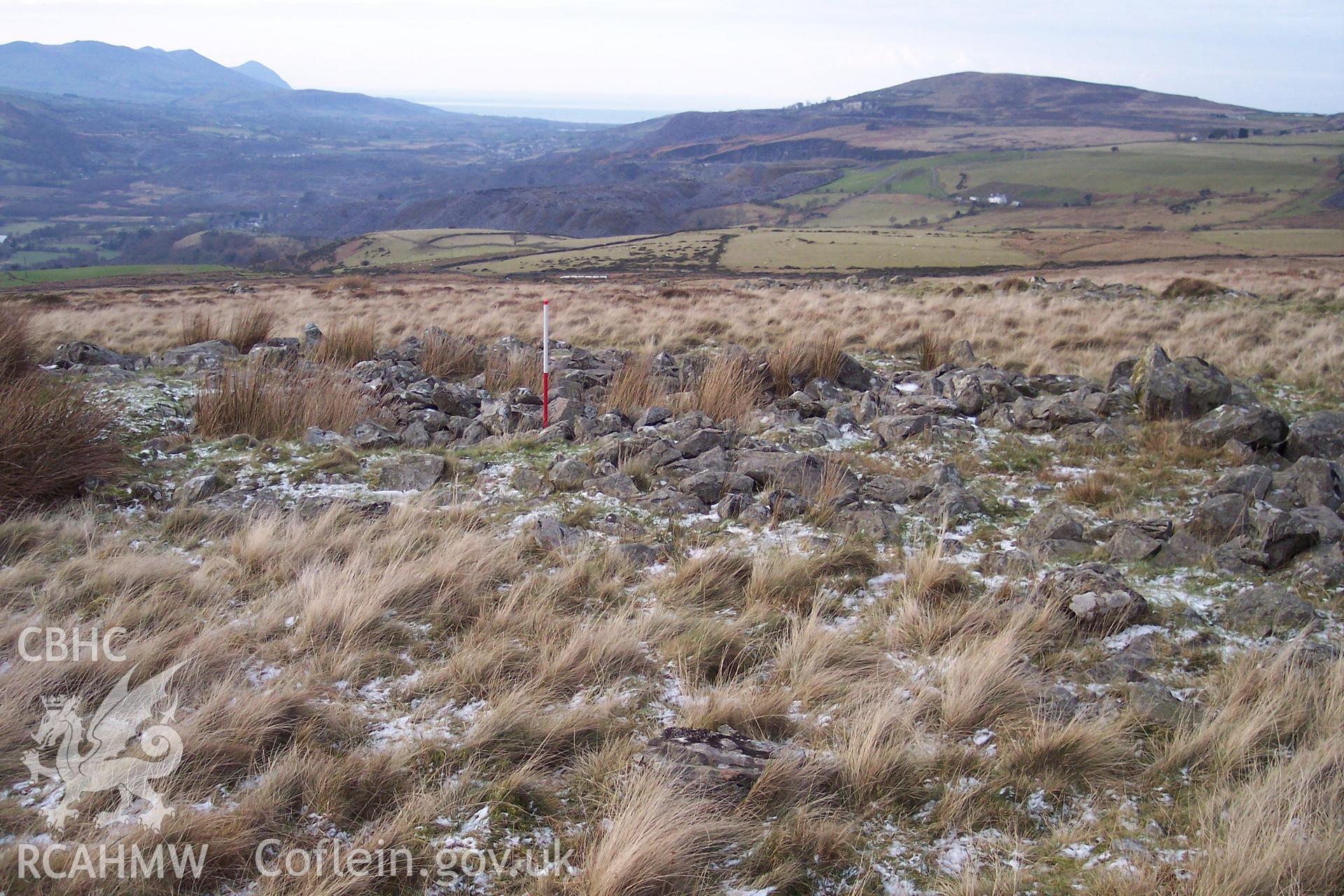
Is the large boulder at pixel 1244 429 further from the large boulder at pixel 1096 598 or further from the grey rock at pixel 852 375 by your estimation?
the grey rock at pixel 852 375

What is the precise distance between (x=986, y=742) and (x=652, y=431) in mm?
4326

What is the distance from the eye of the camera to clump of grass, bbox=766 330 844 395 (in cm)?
926

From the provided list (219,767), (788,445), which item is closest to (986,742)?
(219,767)

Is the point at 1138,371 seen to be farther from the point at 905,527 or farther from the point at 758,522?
A: the point at 758,522

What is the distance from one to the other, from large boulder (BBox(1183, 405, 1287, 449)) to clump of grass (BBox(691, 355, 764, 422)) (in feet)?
13.5

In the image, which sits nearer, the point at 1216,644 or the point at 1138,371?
the point at 1216,644

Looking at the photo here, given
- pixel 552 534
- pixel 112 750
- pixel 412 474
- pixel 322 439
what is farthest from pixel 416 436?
pixel 112 750

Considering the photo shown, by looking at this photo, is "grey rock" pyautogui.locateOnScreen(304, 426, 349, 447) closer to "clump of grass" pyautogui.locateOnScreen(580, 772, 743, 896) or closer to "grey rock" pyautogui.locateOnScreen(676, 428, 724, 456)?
"grey rock" pyautogui.locateOnScreen(676, 428, 724, 456)

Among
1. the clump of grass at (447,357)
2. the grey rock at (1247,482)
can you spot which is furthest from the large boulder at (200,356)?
the grey rock at (1247,482)

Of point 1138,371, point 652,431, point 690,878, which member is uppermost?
point 1138,371

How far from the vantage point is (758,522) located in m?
5.38

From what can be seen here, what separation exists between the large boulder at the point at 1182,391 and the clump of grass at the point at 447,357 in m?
7.83

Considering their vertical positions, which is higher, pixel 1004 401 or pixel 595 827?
pixel 1004 401

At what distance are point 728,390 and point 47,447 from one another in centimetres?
576
